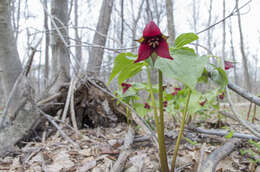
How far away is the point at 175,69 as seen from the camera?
26.0 inches

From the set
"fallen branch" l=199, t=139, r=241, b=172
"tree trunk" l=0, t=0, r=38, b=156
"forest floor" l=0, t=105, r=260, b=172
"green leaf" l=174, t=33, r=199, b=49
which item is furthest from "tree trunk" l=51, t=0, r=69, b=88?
"fallen branch" l=199, t=139, r=241, b=172

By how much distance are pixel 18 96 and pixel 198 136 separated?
2195mm

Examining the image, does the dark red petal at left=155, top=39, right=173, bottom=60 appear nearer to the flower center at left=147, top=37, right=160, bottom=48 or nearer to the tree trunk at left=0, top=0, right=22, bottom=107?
the flower center at left=147, top=37, right=160, bottom=48

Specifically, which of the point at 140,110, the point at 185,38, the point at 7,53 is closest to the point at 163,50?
the point at 185,38

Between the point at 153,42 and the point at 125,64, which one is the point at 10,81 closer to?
the point at 125,64

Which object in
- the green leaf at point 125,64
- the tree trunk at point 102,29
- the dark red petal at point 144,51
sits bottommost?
the green leaf at point 125,64

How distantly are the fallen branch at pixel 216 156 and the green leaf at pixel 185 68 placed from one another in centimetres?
60

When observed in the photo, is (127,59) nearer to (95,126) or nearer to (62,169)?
(62,169)

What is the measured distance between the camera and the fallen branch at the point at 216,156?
92cm

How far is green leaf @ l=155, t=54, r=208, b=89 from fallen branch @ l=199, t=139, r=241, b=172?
0.60 meters

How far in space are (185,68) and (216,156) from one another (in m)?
0.73

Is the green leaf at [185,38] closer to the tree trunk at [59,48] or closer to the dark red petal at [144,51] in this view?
the dark red petal at [144,51]

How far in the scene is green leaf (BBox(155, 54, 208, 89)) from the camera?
0.62m

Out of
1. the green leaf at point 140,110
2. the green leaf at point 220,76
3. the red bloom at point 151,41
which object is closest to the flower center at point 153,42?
the red bloom at point 151,41
